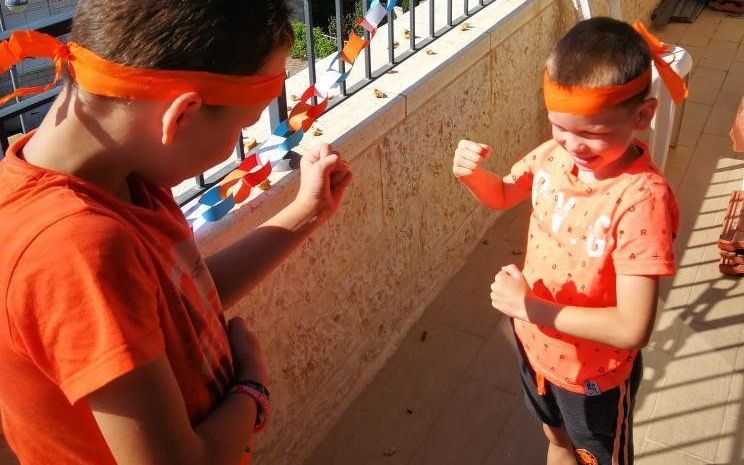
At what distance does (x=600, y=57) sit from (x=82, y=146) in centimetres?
124

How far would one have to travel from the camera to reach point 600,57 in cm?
185

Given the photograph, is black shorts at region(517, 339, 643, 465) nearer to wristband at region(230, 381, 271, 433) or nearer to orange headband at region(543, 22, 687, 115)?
orange headband at region(543, 22, 687, 115)

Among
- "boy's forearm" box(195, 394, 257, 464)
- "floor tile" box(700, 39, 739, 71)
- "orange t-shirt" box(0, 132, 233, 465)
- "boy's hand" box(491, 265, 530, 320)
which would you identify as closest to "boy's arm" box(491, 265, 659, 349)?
"boy's hand" box(491, 265, 530, 320)

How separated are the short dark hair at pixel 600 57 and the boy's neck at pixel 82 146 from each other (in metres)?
1.11

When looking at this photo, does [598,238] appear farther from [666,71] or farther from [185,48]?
[185,48]

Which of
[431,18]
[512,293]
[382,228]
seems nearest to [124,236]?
[512,293]

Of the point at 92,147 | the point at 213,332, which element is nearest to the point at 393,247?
the point at 213,332

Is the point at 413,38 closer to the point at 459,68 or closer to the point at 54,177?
the point at 459,68

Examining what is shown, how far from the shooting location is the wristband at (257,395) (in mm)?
1438

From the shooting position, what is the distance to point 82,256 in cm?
104

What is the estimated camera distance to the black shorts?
6.88ft

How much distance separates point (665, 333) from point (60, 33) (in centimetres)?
283

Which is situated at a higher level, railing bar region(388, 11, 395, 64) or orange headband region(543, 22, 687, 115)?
orange headband region(543, 22, 687, 115)

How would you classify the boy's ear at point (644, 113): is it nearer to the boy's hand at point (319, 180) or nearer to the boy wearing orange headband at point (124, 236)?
the boy's hand at point (319, 180)
